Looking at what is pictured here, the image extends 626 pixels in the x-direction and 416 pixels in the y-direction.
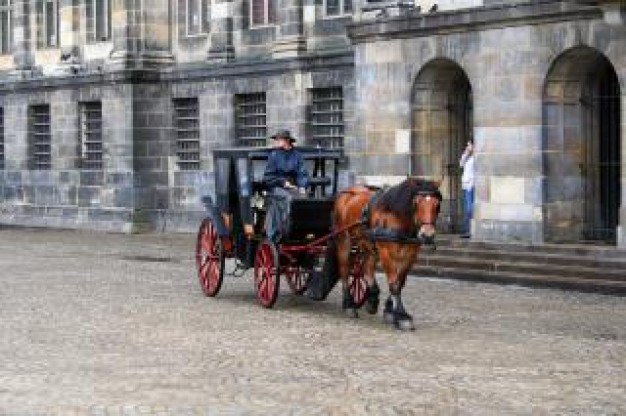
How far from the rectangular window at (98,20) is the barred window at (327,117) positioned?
8121mm

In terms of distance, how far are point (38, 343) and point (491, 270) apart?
8.23 m

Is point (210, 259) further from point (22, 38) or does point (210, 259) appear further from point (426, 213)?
point (22, 38)

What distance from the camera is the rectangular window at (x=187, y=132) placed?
3005 centimetres

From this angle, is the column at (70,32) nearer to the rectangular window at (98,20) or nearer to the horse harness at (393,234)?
the rectangular window at (98,20)

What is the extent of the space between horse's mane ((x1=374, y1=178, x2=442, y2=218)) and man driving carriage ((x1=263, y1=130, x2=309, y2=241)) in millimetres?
1635

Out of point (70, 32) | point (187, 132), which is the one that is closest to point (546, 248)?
point (187, 132)

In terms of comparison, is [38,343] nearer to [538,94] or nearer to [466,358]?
[466,358]

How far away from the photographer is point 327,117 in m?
26.0

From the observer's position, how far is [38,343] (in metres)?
12.4

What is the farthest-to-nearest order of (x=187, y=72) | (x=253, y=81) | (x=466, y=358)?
1. (x=187, y=72)
2. (x=253, y=81)
3. (x=466, y=358)

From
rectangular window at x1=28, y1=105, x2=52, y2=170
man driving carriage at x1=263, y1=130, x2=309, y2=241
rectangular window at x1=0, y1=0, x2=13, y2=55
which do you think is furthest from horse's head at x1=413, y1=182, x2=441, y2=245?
rectangular window at x1=0, y1=0, x2=13, y2=55

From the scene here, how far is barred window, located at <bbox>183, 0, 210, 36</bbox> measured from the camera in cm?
2977

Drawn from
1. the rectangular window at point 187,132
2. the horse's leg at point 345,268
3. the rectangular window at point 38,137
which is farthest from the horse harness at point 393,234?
the rectangular window at point 38,137

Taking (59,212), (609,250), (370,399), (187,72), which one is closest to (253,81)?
(187,72)
